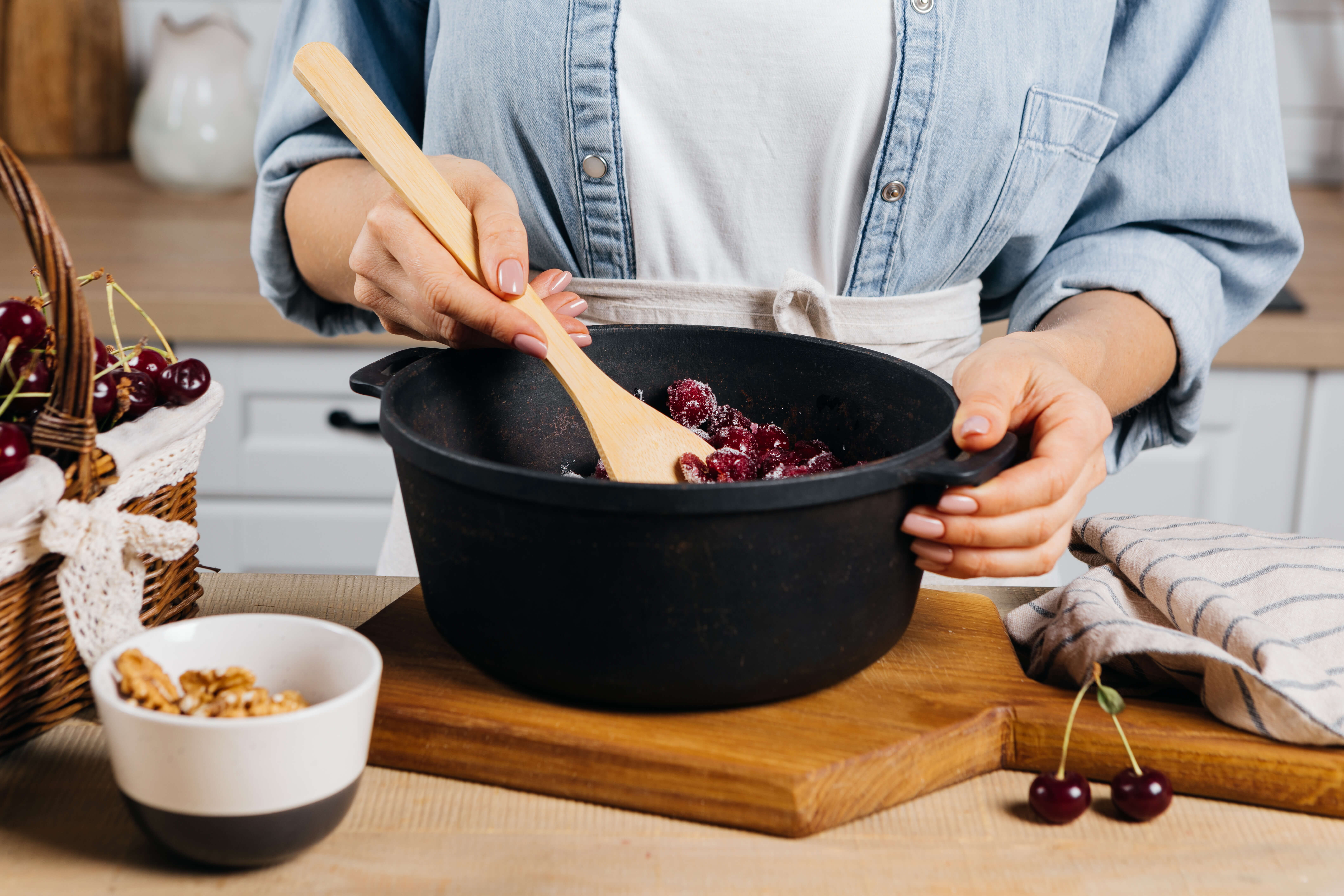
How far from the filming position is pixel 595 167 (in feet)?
3.00

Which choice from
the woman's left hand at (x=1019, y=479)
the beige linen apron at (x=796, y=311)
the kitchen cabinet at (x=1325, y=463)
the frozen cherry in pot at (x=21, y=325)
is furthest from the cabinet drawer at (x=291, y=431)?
the kitchen cabinet at (x=1325, y=463)

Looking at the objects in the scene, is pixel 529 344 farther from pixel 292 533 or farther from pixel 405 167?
pixel 292 533

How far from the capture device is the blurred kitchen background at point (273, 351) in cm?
155

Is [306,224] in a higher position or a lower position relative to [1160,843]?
higher

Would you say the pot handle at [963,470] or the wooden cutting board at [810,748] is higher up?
the pot handle at [963,470]

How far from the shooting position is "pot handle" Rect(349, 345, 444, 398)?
0.69 meters

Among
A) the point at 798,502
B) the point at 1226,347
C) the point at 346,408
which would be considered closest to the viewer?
the point at 798,502

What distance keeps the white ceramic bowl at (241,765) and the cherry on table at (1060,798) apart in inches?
13.2

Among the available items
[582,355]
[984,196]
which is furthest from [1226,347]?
[582,355]

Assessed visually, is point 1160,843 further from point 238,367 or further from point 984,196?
point 238,367

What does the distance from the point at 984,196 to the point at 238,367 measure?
1.08 meters

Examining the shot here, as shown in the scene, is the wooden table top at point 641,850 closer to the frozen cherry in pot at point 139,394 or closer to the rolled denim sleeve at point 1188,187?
A: the frozen cherry in pot at point 139,394

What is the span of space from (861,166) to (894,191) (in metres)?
0.03

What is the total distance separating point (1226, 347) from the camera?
1.53 m
